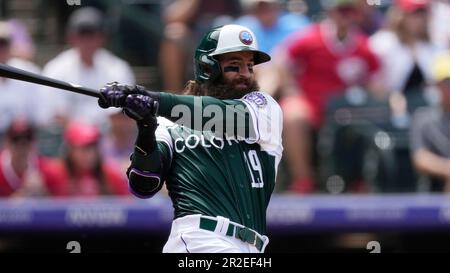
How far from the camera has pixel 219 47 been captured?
4758 mm

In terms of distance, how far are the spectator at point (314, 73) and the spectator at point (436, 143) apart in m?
0.62

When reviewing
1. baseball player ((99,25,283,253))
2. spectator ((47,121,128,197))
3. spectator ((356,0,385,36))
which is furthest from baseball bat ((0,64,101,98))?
spectator ((356,0,385,36))

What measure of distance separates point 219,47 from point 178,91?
11.9 feet

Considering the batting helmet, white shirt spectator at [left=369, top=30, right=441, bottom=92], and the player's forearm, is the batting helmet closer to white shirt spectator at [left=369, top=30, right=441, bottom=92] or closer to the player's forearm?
the player's forearm

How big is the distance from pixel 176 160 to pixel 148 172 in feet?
0.61

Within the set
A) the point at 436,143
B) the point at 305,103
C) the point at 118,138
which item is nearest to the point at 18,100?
the point at 118,138

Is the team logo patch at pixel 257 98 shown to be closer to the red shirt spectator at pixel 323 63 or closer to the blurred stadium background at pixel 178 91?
the blurred stadium background at pixel 178 91

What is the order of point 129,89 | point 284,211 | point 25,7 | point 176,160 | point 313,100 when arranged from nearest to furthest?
1. point 129,89
2. point 176,160
3. point 284,211
4. point 313,100
5. point 25,7

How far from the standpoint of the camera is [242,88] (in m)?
4.80

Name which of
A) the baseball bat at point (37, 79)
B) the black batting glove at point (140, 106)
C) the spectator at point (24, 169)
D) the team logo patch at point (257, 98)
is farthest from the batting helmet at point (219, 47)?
the spectator at point (24, 169)
